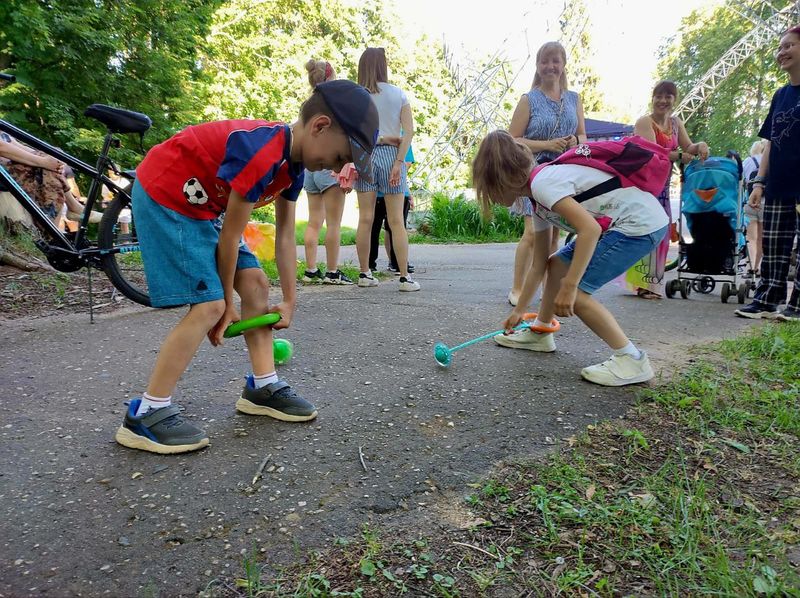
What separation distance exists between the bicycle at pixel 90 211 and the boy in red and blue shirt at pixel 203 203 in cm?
187

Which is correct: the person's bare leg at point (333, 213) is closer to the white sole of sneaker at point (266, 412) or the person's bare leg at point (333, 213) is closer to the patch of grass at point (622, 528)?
the white sole of sneaker at point (266, 412)

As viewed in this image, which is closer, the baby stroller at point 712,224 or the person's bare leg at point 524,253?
the person's bare leg at point 524,253

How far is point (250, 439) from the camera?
7.03 feet

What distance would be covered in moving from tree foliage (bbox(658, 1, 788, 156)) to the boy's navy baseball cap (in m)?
23.8

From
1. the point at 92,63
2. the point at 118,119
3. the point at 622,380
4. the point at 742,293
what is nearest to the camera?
the point at 622,380

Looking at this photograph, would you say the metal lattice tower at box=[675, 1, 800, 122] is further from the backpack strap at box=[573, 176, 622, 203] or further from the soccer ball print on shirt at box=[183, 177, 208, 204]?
the soccer ball print on shirt at box=[183, 177, 208, 204]

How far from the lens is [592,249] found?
8.41 ft

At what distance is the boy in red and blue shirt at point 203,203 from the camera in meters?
1.94

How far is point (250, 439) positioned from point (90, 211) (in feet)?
8.72

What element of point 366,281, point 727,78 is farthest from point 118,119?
point 727,78

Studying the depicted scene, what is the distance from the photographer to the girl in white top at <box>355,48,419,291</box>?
15.6ft

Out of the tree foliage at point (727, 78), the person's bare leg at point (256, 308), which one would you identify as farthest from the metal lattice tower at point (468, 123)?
the tree foliage at point (727, 78)

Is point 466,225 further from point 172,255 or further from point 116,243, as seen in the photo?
point 172,255

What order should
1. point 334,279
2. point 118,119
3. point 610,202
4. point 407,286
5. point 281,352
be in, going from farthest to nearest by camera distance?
point 334,279 < point 407,286 < point 118,119 < point 281,352 < point 610,202
